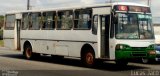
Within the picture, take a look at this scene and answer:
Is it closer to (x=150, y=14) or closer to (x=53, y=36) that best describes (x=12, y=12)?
(x=53, y=36)

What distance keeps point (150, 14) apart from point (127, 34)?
5.83 feet

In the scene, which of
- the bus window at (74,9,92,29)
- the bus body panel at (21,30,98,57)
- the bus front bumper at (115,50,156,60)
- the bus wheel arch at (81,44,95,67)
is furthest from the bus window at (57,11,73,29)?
the bus front bumper at (115,50,156,60)

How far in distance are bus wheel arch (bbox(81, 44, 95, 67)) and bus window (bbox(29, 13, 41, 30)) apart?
4.70 metres

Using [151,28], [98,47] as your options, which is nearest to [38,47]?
[98,47]

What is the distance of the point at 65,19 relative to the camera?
69.8 feet

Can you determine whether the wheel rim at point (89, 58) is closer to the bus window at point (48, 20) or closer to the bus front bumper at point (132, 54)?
the bus front bumper at point (132, 54)

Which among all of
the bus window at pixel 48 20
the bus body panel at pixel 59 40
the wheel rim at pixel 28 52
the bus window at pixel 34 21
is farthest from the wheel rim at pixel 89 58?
the wheel rim at pixel 28 52

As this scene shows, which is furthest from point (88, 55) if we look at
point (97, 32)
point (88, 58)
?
point (97, 32)

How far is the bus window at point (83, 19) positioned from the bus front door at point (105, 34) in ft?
2.76

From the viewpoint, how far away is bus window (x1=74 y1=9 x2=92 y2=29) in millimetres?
19531

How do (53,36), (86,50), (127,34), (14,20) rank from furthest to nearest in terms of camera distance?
(14,20), (53,36), (86,50), (127,34)

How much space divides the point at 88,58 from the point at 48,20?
428 cm

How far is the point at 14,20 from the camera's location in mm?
26250

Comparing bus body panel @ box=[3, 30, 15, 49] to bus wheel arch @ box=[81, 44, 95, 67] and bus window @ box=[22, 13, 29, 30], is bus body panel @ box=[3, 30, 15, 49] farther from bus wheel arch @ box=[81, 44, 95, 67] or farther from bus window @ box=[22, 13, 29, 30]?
bus wheel arch @ box=[81, 44, 95, 67]
